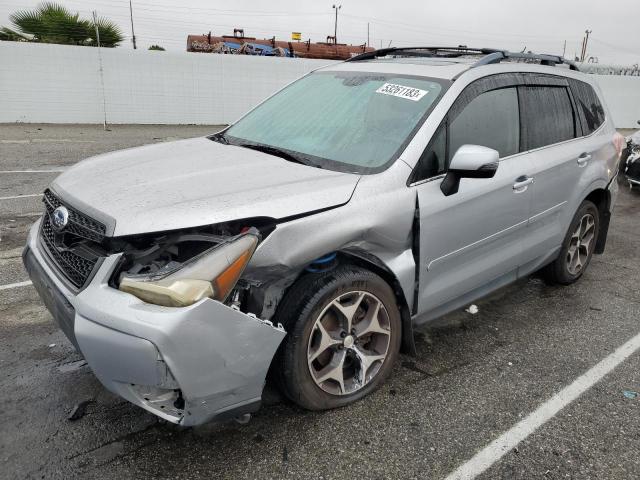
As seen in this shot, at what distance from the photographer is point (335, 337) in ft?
8.45

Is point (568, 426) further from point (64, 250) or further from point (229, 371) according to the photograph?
point (64, 250)

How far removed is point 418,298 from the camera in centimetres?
286

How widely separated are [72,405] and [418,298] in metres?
1.91

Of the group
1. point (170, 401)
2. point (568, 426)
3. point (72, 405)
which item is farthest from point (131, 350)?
point (568, 426)

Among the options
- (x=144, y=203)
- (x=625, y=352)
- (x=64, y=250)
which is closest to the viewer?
(x=144, y=203)

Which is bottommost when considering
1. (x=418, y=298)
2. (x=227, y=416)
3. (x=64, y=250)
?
(x=227, y=416)

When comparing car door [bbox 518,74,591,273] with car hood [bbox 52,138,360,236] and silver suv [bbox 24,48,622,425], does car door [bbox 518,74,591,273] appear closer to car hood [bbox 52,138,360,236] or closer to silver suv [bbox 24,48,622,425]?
silver suv [bbox 24,48,622,425]

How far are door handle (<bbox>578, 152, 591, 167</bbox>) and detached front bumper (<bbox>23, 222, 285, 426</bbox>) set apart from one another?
2.88 metres

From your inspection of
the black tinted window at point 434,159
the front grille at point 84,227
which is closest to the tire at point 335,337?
the black tinted window at point 434,159

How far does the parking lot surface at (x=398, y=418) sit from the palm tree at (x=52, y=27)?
54.9 ft

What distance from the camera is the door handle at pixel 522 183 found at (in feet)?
10.9

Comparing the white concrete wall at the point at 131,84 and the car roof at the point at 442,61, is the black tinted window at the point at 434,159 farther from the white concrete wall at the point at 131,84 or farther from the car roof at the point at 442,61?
the white concrete wall at the point at 131,84

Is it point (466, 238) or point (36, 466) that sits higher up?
point (466, 238)

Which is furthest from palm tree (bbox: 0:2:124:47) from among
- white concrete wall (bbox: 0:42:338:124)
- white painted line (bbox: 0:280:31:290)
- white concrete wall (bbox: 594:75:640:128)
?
white concrete wall (bbox: 594:75:640:128)
